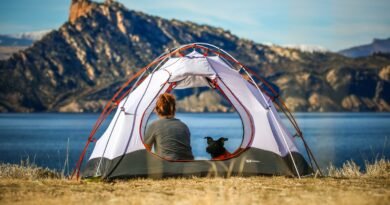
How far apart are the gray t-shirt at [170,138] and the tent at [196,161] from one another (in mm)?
134

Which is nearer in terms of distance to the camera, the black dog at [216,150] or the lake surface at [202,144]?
the black dog at [216,150]

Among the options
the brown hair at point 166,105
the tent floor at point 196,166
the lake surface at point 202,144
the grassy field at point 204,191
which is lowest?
the lake surface at point 202,144

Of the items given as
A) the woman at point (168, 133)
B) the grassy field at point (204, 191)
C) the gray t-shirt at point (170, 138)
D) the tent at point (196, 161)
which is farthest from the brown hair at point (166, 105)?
the grassy field at point (204, 191)

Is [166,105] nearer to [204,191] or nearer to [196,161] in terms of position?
[196,161]

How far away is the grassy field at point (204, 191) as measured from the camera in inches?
273

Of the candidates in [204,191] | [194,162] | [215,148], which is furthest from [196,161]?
[204,191]

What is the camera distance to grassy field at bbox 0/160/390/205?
6934 mm

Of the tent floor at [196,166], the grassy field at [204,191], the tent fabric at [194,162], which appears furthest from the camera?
the tent fabric at [194,162]

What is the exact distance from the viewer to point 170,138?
10.0 metres

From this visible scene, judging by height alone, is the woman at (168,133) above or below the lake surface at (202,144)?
above

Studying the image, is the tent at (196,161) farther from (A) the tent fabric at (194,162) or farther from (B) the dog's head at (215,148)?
(B) the dog's head at (215,148)

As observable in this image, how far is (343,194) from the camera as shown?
7469 millimetres

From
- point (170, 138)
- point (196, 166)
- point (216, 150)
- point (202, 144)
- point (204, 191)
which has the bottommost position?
point (202, 144)

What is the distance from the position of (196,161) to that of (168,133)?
773mm
